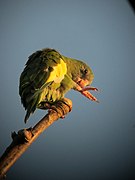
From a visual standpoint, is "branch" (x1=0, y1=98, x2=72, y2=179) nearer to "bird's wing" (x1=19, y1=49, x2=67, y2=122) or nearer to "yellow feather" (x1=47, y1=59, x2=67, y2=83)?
"bird's wing" (x1=19, y1=49, x2=67, y2=122)

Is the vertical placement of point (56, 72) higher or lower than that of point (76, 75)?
lower

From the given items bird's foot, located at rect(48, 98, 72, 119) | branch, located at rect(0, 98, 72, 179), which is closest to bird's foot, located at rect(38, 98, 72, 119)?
bird's foot, located at rect(48, 98, 72, 119)

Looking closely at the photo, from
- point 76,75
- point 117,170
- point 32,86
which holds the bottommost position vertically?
point 117,170

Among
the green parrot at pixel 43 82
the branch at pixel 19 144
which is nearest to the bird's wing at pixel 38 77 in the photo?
the green parrot at pixel 43 82

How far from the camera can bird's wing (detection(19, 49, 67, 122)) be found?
3.91ft

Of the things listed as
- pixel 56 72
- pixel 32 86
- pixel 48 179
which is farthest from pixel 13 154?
pixel 48 179

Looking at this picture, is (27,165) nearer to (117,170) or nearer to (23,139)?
(117,170)

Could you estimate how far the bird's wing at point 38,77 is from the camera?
3.91 ft

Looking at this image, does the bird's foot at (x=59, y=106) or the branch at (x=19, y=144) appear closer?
the branch at (x=19, y=144)

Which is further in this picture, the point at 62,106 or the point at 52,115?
the point at 62,106

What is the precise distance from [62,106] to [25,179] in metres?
1.23

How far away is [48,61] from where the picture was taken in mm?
1318

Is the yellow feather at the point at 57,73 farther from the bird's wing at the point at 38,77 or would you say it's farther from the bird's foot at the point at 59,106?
the bird's foot at the point at 59,106

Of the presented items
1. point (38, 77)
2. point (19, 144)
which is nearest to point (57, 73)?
Answer: point (38, 77)
